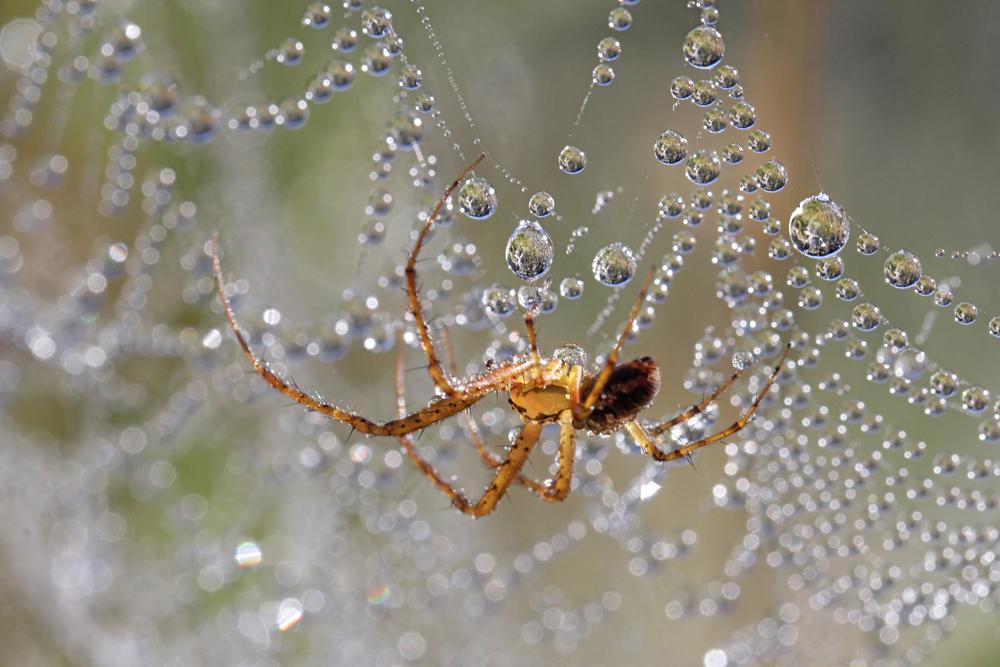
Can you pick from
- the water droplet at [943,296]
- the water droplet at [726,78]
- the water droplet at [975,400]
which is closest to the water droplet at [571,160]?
the water droplet at [726,78]

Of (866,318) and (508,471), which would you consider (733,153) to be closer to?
(866,318)

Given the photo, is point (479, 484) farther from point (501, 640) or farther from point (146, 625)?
point (146, 625)

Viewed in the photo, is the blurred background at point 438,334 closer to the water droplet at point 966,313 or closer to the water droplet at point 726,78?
the water droplet at point 966,313

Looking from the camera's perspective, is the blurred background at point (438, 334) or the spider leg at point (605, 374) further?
the blurred background at point (438, 334)

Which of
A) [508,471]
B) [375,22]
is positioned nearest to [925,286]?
[508,471]

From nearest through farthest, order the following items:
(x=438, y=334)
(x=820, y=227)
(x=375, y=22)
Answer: (x=820, y=227)
(x=375, y=22)
(x=438, y=334)

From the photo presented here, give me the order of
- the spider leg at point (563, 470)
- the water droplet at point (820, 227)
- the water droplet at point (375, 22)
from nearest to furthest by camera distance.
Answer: the water droplet at point (820, 227)
the water droplet at point (375, 22)
the spider leg at point (563, 470)
